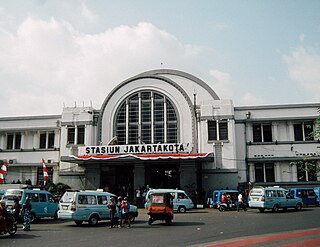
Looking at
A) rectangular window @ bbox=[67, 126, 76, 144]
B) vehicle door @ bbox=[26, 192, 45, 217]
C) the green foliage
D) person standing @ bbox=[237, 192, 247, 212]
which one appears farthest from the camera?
rectangular window @ bbox=[67, 126, 76, 144]

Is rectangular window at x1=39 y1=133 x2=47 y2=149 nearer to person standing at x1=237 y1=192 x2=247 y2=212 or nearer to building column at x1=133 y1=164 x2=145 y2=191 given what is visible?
building column at x1=133 y1=164 x2=145 y2=191

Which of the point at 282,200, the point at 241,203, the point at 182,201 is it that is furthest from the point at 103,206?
the point at 282,200

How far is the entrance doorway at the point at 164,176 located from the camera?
116 ft

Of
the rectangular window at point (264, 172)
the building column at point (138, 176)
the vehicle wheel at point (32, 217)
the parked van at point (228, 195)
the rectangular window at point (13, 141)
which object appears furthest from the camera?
the rectangular window at point (13, 141)

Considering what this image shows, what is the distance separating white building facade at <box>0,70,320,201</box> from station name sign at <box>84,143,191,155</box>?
0.09 metres

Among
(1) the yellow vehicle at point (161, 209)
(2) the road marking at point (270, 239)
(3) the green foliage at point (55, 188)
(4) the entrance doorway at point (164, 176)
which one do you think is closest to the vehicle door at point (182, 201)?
(4) the entrance doorway at point (164, 176)

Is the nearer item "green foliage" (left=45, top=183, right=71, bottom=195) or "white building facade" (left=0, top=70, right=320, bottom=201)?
"green foliage" (left=45, top=183, right=71, bottom=195)

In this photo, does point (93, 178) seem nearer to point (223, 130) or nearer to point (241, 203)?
point (223, 130)

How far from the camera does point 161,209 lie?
18531 mm

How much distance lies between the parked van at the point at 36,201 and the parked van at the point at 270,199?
13997 mm

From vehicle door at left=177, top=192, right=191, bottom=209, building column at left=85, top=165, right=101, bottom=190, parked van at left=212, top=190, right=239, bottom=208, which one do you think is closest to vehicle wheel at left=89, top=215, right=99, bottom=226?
vehicle door at left=177, top=192, right=191, bottom=209

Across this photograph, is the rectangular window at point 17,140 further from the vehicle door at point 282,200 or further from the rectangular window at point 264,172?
the vehicle door at point 282,200

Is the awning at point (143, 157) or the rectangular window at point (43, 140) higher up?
the rectangular window at point (43, 140)

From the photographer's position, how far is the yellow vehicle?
728 inches
